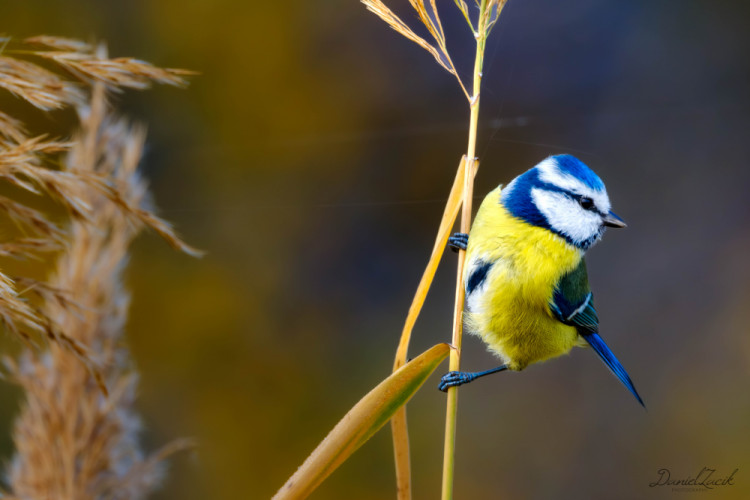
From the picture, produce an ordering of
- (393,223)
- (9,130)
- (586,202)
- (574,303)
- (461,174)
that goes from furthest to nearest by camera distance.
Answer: (393,223)
(574,303)
(586,202)
(461,174)
(9,130)

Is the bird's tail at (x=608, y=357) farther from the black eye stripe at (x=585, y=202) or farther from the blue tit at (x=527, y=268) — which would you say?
the black eye stripe at (x=585, y=202)

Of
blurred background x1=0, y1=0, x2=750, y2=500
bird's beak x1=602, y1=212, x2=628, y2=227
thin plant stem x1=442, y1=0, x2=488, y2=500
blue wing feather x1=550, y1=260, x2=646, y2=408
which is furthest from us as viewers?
blurred background x1=0, y1=0, x2=750, y2=500

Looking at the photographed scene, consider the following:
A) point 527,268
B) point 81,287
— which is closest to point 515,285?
point 527,268

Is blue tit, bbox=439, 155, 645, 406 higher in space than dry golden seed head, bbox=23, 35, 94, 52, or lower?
lower

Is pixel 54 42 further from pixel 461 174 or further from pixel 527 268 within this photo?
pixel 527 268

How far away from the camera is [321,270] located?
1.44 m

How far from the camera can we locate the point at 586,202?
0.75 meters

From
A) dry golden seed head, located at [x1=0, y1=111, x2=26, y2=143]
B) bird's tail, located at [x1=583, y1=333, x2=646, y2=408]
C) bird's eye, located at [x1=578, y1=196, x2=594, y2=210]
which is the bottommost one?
bird's tail, located at [x1=583, y1=333, x2=646, y2=408]

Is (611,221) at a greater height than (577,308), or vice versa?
(611,221)

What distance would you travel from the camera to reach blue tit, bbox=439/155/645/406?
2.62ft

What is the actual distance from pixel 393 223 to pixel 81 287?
0.80 m

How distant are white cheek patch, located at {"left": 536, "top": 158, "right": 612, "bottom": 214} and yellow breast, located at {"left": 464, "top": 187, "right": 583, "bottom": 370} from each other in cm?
7

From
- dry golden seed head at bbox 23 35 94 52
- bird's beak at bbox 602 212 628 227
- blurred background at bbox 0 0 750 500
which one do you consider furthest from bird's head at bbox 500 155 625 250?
dry golden seed head at bbox 23 35 94 52

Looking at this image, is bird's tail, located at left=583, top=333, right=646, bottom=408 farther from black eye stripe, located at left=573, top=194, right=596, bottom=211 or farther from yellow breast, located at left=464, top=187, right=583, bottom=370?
black eye stripe, located at left=573, top=194, right=596, bottom=211
